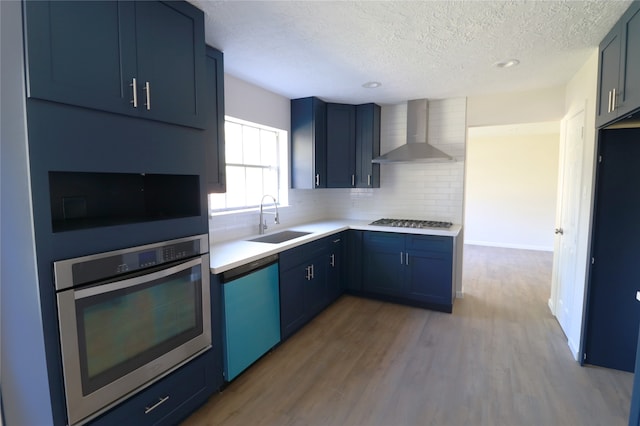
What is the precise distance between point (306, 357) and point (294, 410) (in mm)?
617

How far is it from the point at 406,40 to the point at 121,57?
68.9 inches

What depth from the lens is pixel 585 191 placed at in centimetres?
258

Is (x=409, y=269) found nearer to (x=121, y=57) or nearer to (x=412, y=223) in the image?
(x=412, y=223)

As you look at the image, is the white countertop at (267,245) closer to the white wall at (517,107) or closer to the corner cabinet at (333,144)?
the corner cabinet at (333,144)

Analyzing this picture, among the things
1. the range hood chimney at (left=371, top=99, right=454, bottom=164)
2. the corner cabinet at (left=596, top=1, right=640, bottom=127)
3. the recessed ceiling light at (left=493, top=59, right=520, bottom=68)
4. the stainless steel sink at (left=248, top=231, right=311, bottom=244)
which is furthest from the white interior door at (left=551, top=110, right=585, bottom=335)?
Answer: the stainless steel sink at (left=248, top=231, right=311, bottom=244)

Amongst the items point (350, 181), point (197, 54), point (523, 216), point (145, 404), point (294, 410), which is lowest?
point (294, 410)

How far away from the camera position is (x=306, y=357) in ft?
8.84

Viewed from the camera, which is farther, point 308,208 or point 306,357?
point 308,208

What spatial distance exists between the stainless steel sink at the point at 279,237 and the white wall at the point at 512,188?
4.19 m

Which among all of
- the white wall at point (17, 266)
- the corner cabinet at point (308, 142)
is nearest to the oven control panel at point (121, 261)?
the white wall at point (17, 266)

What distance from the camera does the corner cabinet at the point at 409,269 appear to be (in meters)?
3.50

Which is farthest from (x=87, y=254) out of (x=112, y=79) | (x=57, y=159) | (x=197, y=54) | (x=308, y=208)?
(x=308, y=208)

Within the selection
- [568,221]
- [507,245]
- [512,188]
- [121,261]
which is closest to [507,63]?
[568,221]

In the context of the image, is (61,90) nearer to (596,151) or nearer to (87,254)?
(87,254)
